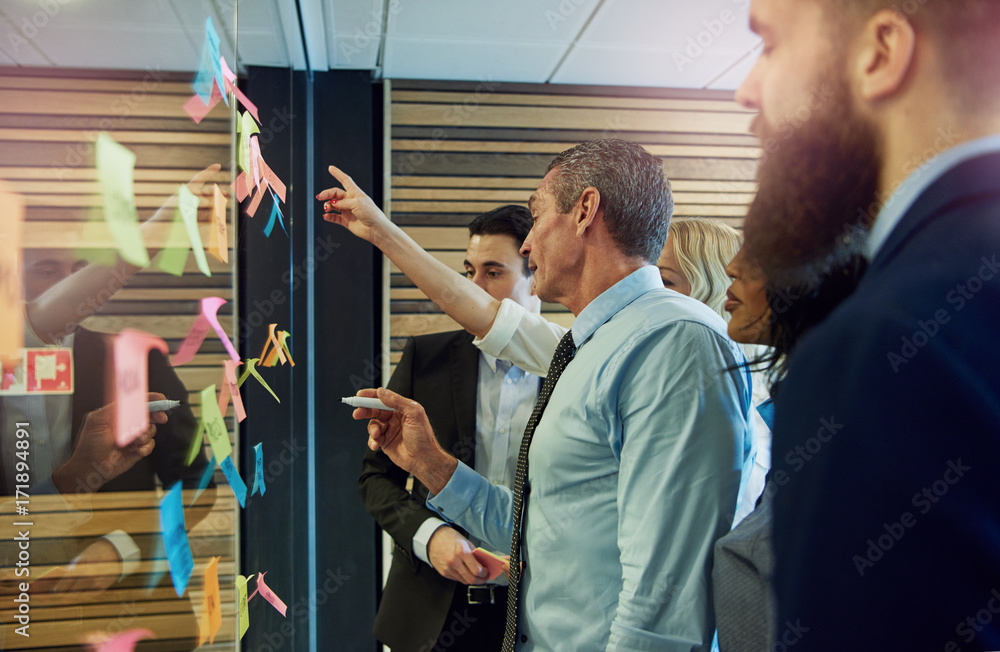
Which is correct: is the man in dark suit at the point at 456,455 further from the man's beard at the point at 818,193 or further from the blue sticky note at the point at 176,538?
the man's beard at the point at 818,193

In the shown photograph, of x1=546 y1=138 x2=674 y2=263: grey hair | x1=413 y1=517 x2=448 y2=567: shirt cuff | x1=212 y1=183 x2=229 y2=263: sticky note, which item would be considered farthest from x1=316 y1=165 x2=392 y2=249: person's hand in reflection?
x1=413 y1=517 x2=448 y2=567: shirt cuff

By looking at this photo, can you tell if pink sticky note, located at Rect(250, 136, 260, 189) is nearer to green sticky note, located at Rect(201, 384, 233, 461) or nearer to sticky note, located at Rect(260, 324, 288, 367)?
sticky note, located at Rect(260, 324, 288, 367)

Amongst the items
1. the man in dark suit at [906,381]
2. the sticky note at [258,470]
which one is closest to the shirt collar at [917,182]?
the man in dark suit at [906,381]

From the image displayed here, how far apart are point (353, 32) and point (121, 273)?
2.74m

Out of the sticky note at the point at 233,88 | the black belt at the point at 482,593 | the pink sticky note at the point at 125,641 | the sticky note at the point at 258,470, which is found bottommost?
the black belt at the point at 482,593

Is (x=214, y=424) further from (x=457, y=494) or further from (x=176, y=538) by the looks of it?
(x=457, y=494)

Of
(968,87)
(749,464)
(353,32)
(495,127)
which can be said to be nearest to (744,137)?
(495,127)

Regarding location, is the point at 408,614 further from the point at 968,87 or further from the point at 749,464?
the point at 968,87

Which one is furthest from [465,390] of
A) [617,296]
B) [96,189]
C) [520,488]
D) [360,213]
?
[96,189]

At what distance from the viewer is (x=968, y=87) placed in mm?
481

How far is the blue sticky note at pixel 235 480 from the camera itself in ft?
3.30

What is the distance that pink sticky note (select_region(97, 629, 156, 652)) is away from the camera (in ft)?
1.57

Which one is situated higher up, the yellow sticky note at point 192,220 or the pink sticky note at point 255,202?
the pink sticky note at point 255,202

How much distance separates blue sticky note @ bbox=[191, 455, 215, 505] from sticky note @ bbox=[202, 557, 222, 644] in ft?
0.36
